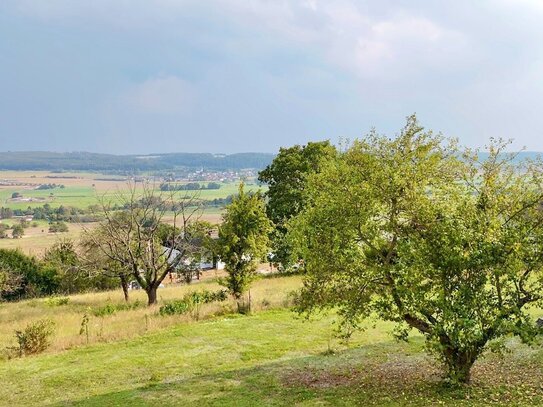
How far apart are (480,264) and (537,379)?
4.19m

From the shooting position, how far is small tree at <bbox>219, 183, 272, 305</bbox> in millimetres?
28047

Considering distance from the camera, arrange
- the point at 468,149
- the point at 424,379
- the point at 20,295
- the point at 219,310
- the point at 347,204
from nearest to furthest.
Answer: the point at 347,204
the point at 424,379
the point at 468,149
the point at 219,310
the point at 20,295

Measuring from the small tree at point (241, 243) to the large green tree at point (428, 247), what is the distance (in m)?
14.1

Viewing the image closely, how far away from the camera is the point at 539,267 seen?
11.2 m

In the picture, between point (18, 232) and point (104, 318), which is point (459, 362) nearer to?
point (104, 318)

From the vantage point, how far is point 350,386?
1343 cm

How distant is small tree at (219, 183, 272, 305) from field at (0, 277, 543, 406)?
16.0 ft

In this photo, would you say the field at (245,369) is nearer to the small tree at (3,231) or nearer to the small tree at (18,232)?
the small tree at (18,232)

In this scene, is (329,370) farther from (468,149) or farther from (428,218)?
(468,149)

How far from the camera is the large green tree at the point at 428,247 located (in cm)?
1091

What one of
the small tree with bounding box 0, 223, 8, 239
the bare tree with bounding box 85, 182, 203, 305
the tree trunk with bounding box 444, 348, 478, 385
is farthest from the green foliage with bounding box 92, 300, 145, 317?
the small tree with bounding box 0, 223, 8, 239

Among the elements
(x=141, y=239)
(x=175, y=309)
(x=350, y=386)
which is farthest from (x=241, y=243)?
(x=350, y=386)

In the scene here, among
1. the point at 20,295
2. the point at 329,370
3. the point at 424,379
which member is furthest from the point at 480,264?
the point at 20,295

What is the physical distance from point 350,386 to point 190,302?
48.0 ft
